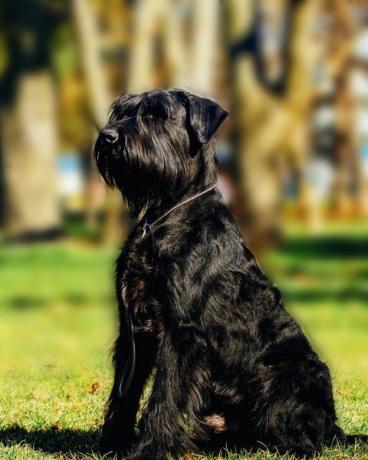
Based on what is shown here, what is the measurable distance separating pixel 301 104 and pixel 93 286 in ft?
19.2

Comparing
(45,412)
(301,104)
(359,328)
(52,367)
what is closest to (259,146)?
(301,104)

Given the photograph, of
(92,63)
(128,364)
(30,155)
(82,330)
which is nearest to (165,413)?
(128,364)

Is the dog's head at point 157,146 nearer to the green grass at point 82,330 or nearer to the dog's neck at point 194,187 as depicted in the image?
the dog's neck at point 194,187

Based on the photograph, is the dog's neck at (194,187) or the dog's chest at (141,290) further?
the dog's neck at (194,187)

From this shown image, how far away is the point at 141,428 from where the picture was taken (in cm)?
525

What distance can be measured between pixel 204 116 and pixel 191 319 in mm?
1176

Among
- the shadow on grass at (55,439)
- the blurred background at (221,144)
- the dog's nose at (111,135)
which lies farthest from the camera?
the blurred background at (221,144)

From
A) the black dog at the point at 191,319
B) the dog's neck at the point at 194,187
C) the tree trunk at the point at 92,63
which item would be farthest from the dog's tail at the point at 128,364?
the tree trunk at the point at 92,63

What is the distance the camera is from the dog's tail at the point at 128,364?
5281 mm

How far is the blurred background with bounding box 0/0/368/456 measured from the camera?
1605 centimetres

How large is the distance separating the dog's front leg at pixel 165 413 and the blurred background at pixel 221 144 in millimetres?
3720

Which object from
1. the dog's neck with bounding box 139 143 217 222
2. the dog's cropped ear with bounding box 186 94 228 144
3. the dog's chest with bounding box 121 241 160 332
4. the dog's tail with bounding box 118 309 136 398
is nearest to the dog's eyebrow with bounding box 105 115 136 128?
the dog's cropped ear with bounding box 186 94 228 144

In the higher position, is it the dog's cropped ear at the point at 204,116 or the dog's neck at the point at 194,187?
the dog's cropped ear at the point at 204,116

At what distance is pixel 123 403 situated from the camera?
557 centimetres
